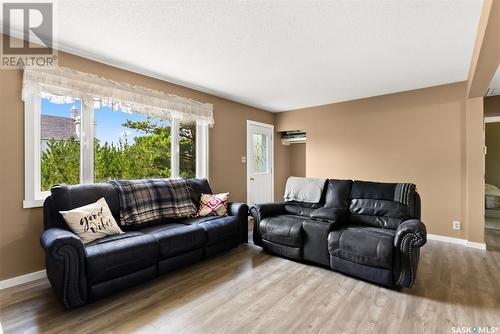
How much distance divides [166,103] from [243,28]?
1.79 metres

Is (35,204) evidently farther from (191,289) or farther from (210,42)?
(210,42)

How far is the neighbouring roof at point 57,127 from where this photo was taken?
274 cm

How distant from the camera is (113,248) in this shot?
2.21 meters

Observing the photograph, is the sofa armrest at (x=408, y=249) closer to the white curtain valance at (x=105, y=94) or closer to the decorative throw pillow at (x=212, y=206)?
the decorative throw pillow at (x=212, y=206)

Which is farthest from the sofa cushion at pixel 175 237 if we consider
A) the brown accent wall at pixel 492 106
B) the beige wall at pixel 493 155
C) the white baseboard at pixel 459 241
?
the beige wall at pixel 493 155

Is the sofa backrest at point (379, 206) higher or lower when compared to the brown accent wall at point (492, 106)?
lower

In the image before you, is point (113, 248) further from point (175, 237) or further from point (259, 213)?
point (259, 213)

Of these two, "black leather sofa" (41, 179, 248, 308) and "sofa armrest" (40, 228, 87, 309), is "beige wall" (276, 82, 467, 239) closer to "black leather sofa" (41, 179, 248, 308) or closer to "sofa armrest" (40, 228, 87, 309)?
"black leather sofa" (41, 179, 248, 308)

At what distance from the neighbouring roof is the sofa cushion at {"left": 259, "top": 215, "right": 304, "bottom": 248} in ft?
8.46

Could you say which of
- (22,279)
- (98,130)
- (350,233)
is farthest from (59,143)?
(350,233)

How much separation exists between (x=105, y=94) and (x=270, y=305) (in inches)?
116

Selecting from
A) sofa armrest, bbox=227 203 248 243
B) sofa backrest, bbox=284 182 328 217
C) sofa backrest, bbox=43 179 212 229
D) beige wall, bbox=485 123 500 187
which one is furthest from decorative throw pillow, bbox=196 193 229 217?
beige wall, bbox=485 123 500 187

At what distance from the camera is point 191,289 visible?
2.40m

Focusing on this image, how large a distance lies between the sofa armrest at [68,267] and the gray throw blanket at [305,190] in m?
2.67
